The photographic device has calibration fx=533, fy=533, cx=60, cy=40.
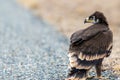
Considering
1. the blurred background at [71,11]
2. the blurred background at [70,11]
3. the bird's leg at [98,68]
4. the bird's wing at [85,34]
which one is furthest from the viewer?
the blurred background at [70,11]

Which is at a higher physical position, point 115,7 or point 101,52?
point 115,7

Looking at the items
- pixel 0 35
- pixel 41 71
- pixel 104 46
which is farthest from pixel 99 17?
pixel 0 35

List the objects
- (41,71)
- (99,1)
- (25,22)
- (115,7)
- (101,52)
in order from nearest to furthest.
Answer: (101,52)
(41,71)
(25,22)
(115,7)
(99,1)

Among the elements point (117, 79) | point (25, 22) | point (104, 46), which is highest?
point (25, 22)

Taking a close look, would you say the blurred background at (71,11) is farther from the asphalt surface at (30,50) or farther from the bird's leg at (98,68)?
the bird's leg at (98,68)

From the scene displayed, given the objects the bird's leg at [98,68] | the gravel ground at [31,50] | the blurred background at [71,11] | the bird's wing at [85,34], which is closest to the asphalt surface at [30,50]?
the gravel ground at [31,50]

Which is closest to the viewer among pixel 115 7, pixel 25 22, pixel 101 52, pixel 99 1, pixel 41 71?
pixel 101 52

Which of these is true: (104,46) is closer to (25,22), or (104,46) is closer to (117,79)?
(117,79)

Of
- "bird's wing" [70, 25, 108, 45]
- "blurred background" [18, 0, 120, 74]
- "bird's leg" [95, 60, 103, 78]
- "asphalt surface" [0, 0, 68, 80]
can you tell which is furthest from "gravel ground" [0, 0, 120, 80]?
"bird's wing" [70, 25, 108, 45]
